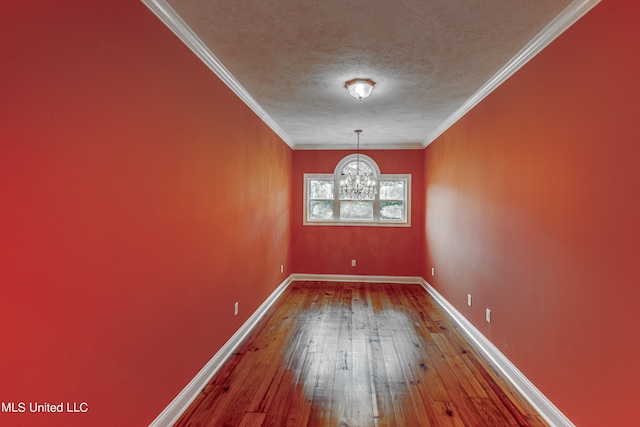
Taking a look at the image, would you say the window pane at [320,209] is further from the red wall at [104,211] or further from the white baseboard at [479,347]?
the red wall at [104,211]

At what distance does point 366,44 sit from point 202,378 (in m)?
2.84

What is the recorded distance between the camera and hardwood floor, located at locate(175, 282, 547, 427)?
6.65 feet

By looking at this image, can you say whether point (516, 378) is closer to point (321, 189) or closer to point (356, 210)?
point (356, 210)

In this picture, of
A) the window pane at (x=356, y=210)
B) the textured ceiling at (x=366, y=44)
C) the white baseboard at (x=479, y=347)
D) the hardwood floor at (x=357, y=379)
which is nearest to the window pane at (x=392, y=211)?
the window pane at (x=356, y=210)

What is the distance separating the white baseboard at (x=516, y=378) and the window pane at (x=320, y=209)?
119 inches

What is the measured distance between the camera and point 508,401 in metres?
2.20

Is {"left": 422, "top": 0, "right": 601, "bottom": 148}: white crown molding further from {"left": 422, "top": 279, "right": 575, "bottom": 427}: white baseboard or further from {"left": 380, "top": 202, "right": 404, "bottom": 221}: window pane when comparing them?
{"left": 380, "top": 202, "right": 404, "bottom": 221}: window pane

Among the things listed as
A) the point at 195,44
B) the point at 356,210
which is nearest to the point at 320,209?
the point at 356,210

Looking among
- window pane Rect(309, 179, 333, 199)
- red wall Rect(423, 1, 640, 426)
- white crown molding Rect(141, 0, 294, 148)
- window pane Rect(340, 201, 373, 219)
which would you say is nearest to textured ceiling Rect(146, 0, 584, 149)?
white crown molding Rect(141, 0, 294, 148)

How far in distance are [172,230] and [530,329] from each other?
8.66 feet

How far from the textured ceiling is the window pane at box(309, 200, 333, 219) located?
261 centimetres

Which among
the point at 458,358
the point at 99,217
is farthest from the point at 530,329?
the point at 99,217

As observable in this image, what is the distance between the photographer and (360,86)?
2.91 m

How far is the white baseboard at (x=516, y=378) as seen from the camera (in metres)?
1.94
